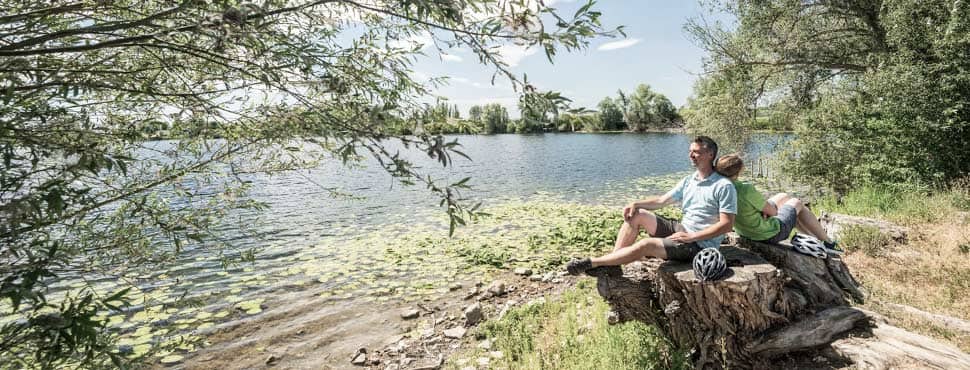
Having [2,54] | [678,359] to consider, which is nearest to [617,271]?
[678,359]

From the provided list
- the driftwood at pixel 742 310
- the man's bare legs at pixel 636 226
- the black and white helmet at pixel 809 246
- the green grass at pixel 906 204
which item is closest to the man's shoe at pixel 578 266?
the driftwood at pixel 742 310

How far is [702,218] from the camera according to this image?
5090mm

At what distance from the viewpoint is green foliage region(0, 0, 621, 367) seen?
1.72m

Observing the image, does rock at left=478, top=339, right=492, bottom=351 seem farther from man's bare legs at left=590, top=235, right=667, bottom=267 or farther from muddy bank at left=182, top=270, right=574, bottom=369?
man's bare legs at left=590, top=235, right=667, bottom=267

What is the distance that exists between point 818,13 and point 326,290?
16187mm

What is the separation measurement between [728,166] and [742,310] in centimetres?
177

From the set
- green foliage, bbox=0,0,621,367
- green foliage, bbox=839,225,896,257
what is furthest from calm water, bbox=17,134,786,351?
green foliage, bbox=839,225,896,257

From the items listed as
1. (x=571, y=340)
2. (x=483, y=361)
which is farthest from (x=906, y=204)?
(x=483, y=361)

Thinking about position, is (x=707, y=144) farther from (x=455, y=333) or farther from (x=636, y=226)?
(x=455, y=333)

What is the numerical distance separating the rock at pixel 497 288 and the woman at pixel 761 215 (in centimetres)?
407

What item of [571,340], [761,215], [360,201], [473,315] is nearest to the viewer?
[761,215]

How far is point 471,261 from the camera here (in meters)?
10.2

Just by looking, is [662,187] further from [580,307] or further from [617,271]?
[617,271]

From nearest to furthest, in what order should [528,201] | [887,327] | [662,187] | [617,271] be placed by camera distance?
[887,327], [617,271], [528,201], [662,187]
